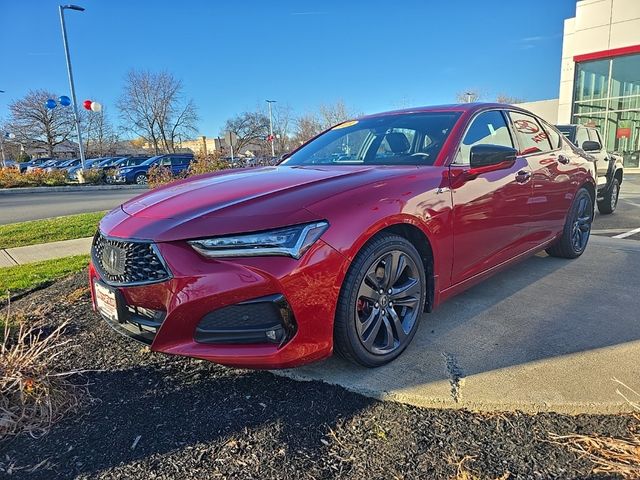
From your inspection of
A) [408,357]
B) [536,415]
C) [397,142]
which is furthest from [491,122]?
[536,415]

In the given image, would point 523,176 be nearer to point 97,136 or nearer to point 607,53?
point 607,53

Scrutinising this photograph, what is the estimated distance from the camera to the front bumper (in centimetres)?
207

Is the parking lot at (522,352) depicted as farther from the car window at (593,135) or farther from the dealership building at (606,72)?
the dealership building at (606,72)

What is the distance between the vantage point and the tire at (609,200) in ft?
26.6

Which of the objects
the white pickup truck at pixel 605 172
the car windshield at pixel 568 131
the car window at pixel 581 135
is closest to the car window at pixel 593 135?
the car window at pixel 581 135

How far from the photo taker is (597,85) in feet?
74.5

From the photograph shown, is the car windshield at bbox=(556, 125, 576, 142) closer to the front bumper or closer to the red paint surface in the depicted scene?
the front bumper

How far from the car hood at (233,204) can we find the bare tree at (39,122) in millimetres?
48290

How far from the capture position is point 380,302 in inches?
101

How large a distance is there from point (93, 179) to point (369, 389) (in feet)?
72.5

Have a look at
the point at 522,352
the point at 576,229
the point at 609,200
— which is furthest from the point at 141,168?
the point at 522,352

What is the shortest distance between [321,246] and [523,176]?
2.22 metres

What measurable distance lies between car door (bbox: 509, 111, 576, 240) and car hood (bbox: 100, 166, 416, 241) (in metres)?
1.62

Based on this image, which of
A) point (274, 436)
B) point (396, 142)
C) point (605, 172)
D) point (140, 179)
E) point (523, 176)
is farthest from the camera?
point (140, 179)
